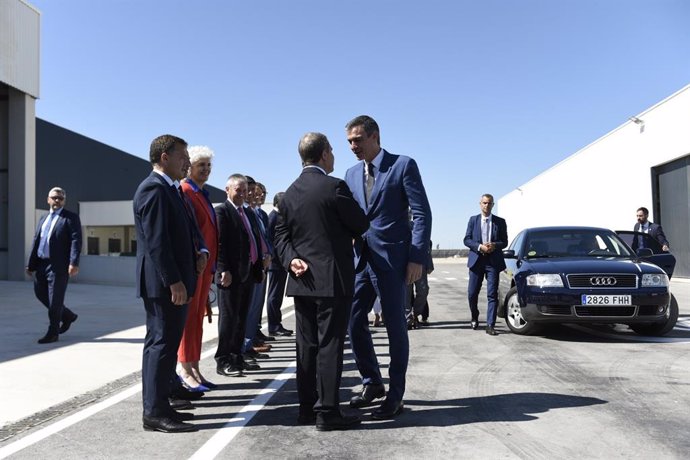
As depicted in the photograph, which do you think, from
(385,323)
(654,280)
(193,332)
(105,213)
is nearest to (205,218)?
(193,332)

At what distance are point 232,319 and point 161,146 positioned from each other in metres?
1.92

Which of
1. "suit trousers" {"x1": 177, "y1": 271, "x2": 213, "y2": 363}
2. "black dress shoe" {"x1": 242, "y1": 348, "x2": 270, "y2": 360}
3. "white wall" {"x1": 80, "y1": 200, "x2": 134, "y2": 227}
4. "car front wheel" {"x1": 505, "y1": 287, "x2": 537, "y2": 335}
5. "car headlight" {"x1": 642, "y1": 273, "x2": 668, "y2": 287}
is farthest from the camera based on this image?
"white wall" {"x1": 80, "y1": 200, "x2": 134, "y2": 227}

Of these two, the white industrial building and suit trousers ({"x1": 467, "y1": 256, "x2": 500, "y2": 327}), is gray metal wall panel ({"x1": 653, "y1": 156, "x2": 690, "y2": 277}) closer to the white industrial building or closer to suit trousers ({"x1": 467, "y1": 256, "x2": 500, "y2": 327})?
the white industrial building

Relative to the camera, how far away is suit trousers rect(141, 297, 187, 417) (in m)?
3.63

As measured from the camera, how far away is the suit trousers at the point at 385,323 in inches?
158

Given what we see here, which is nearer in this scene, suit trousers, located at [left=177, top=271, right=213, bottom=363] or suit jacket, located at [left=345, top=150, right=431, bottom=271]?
suit jacket, located at [left=345, top=150, right=431, bottom=271]

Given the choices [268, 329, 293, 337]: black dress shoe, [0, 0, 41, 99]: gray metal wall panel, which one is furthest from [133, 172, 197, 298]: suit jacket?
[0, 0, 41, 99]: gray metal wall panel

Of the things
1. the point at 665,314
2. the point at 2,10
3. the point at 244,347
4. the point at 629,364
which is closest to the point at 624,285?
the point at 665,314

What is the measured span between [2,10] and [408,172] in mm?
18625

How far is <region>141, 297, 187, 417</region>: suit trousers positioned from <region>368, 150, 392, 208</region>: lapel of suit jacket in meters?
1.55

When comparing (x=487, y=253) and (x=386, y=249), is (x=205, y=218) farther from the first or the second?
(x=487, y=253)

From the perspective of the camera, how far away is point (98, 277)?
19.2 metres

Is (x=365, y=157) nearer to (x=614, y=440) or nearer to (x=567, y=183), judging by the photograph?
(x=614, y=440)

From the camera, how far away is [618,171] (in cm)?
2758
